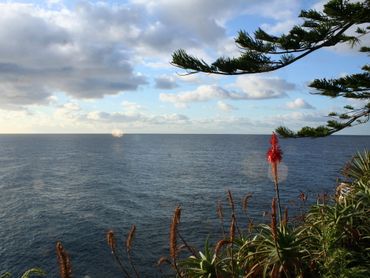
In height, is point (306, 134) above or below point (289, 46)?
below

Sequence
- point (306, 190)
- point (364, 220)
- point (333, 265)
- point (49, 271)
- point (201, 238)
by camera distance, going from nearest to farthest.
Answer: point (333, 265), point (364, 220), point (49, 271), point (201, 238), point (306, 190)

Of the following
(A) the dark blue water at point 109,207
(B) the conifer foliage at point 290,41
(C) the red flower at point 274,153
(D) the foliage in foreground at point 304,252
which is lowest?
(A) the dark blue water at point 109,207

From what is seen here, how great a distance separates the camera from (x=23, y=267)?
24859 mm

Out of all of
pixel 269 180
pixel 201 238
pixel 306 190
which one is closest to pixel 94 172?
pixel 269 180

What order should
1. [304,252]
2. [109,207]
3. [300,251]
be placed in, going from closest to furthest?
[300,251] < [304,252] < [109,207]

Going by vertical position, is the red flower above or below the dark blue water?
above

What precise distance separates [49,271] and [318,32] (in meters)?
21.8

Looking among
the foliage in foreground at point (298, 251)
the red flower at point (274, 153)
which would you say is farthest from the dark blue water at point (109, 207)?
the red flower at point (274, 153)

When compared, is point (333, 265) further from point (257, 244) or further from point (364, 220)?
point (364, 220)

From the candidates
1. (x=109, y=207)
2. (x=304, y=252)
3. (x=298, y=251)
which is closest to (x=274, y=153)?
(x=298, y=251)

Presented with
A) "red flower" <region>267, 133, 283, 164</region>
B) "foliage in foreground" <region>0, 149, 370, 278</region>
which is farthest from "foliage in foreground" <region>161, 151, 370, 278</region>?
"red flower" <region>267, 133, 283, 164</region>

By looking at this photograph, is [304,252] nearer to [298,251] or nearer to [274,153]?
[298,251]

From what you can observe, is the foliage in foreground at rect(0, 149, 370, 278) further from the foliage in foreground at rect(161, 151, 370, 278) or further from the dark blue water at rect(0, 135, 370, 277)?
the dark blue water at rect(0, 135, 370, 277)

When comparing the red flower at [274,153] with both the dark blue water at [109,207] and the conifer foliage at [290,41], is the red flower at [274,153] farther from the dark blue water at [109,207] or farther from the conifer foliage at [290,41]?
the dark blue water at [109,207]
